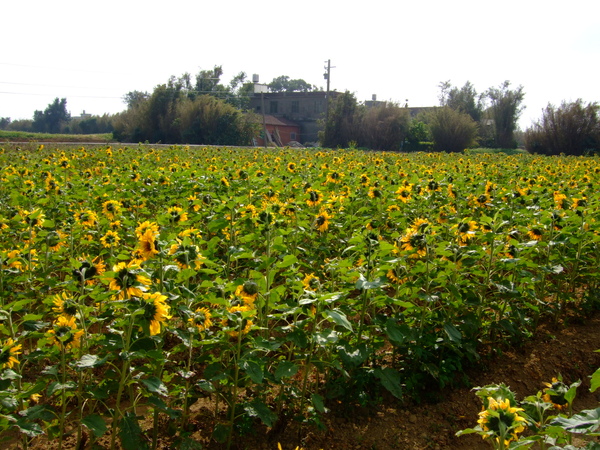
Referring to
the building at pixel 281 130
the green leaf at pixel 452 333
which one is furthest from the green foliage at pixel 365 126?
the green leaf at pixel 452 333

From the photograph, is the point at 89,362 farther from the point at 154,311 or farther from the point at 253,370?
the point at 253,370

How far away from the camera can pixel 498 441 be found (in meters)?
1.65

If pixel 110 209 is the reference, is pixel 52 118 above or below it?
above

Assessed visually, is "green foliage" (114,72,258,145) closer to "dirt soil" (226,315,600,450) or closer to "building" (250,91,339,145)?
"building" (250,91,339,145)

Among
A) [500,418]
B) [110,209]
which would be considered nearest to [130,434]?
[500,418]

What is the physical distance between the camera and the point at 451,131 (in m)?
33.0

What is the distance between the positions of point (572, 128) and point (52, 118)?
275 feet

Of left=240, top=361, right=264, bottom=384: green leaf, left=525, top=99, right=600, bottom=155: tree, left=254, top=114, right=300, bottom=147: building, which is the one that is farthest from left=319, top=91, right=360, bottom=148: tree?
left=240, top=361, right=264, bottom=384: green leaf

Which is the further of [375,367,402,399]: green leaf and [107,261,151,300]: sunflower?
[375,367,402,399]: green leaf

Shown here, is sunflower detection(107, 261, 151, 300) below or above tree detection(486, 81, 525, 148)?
below

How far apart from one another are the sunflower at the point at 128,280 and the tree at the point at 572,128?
33393mm

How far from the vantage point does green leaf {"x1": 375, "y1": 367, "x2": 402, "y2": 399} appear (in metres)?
2.64

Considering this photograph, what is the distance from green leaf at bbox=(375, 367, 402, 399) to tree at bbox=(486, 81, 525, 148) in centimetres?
4435

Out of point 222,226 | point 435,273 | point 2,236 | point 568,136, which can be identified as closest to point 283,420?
point 435,273
